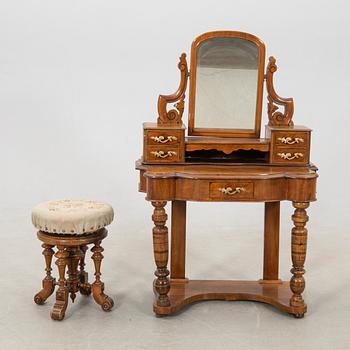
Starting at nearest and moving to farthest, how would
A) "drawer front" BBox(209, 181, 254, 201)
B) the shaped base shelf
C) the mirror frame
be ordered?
"drawer front" BBox(209, 181, 254, 201)
the shaped base shelf
the mirror frame

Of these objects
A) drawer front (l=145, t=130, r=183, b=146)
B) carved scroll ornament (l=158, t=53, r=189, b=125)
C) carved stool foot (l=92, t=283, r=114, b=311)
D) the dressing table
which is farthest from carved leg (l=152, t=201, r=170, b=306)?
carved scroll ornament (l=158, t=53, r=189, b=125)

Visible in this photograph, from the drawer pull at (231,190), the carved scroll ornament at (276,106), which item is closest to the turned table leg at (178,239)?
the drawer pull at (231,190)

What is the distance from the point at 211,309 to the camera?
5266 millimetres

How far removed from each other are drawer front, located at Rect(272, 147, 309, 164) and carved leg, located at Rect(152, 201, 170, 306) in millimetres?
787

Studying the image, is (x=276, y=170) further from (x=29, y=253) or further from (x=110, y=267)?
Result: (x=29, y=253)

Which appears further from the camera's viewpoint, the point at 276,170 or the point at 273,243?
the point at 273,243

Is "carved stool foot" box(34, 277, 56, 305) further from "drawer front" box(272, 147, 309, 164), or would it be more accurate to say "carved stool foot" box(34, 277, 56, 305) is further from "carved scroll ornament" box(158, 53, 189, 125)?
"drawer front" box(272, 147, 309, 164)

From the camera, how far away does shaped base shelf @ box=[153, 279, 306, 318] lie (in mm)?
5142

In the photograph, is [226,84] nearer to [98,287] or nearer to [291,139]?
[291,139]

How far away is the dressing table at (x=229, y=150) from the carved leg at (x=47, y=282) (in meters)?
0.63

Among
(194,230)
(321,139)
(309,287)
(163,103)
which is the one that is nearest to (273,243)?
(309,287)

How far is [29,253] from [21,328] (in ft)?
4.88

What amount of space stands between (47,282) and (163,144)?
1078 mm

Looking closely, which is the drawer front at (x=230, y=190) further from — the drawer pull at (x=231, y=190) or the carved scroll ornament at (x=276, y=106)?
the carved scroll ornament at (x=276, y=106)
